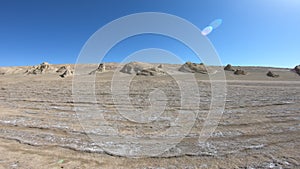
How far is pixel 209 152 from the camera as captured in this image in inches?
202

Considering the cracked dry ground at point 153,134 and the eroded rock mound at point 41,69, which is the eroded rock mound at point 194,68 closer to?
the cracked dry ground at point 153,134

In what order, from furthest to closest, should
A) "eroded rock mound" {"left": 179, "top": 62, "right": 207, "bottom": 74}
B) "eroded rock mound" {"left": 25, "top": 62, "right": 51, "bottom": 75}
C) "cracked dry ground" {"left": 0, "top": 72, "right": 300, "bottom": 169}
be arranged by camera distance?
1. "eroded rock mound" {"left": 25, "top": 62, "right": 51, "bottom": 75}
2. "eroded rock mound" {"left": 179, "top": 62, "right": 207, "bottom": 74}
3. "cracked dry ground" {"left": 0, "top": 72, "right": 300, "bottom": 169}

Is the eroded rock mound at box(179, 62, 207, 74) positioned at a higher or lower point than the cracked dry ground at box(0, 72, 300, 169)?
higher

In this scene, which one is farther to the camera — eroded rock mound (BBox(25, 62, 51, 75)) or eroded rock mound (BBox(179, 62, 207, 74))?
eroded rock mound (BBox(25, 62, 51, 75))

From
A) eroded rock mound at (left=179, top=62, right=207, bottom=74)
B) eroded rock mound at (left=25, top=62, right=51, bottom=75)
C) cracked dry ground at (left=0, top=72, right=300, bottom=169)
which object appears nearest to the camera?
cracked dry ground at (left=0, top=72, right=300, bottom=169)

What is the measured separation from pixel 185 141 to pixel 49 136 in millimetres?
3711

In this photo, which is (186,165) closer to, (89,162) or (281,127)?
(89,162)

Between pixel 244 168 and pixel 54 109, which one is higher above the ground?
pixel 54 109

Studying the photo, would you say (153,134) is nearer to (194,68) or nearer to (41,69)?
(194,68)

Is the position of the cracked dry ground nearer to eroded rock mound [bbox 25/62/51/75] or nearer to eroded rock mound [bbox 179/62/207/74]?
eroded rock mound [bbox 179/62/207/74]

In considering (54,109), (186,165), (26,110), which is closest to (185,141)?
(186,165)

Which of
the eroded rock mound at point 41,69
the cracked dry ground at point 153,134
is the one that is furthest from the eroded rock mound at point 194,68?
the eroded rock mound at point 41,69

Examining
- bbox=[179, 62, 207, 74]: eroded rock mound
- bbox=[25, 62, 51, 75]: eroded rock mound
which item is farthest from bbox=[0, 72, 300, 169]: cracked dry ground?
bbox=[25, 62, 51, 75]: eroded rock mound

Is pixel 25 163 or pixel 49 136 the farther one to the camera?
pixel 49 136
